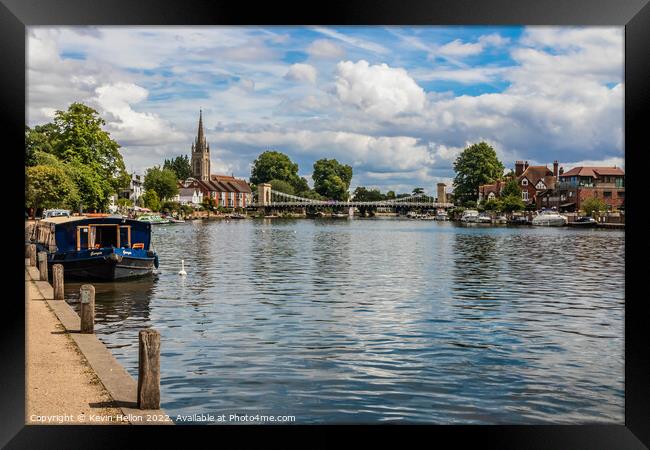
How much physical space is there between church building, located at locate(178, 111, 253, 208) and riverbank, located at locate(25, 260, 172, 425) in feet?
404

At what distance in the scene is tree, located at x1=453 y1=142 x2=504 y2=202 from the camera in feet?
374

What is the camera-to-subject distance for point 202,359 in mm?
12969

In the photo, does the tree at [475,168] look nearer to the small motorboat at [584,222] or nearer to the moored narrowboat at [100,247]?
the small motorboat at [584,222]

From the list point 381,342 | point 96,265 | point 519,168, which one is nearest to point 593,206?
point 519,168

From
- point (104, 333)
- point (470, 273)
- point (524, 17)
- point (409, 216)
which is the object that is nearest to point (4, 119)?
point (524, 17)

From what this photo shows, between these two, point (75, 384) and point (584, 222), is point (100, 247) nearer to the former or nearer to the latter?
point (75, 384)

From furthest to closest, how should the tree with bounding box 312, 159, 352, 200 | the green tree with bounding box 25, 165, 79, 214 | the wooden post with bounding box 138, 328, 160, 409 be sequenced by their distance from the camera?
the tree with bounding box 312, 159, 352, 200, the green tree with bounding box 25, 165, 79, 214, the wooden post with bounding box 138, 328, 160, 409

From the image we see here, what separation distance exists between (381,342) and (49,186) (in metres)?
32.2

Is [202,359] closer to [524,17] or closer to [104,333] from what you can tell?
[104,333]

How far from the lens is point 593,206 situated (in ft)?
298

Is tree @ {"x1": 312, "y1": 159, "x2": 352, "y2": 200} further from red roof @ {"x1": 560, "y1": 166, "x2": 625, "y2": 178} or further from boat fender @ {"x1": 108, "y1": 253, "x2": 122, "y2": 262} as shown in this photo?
boat fender @ {"x1": 108, "y1": 253, "x2": 122, "y2": 262}

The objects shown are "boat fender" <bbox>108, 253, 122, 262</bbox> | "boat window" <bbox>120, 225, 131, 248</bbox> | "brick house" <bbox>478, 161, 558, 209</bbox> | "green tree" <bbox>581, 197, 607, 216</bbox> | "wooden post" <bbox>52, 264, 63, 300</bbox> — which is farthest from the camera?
"brick house" <bbox>478, 161, 558, 209</bbox>

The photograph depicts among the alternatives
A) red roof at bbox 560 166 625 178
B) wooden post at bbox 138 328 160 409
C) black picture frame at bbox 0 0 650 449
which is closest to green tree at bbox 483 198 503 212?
red roof at bbox 560 166 625 178

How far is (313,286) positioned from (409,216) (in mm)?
146123
